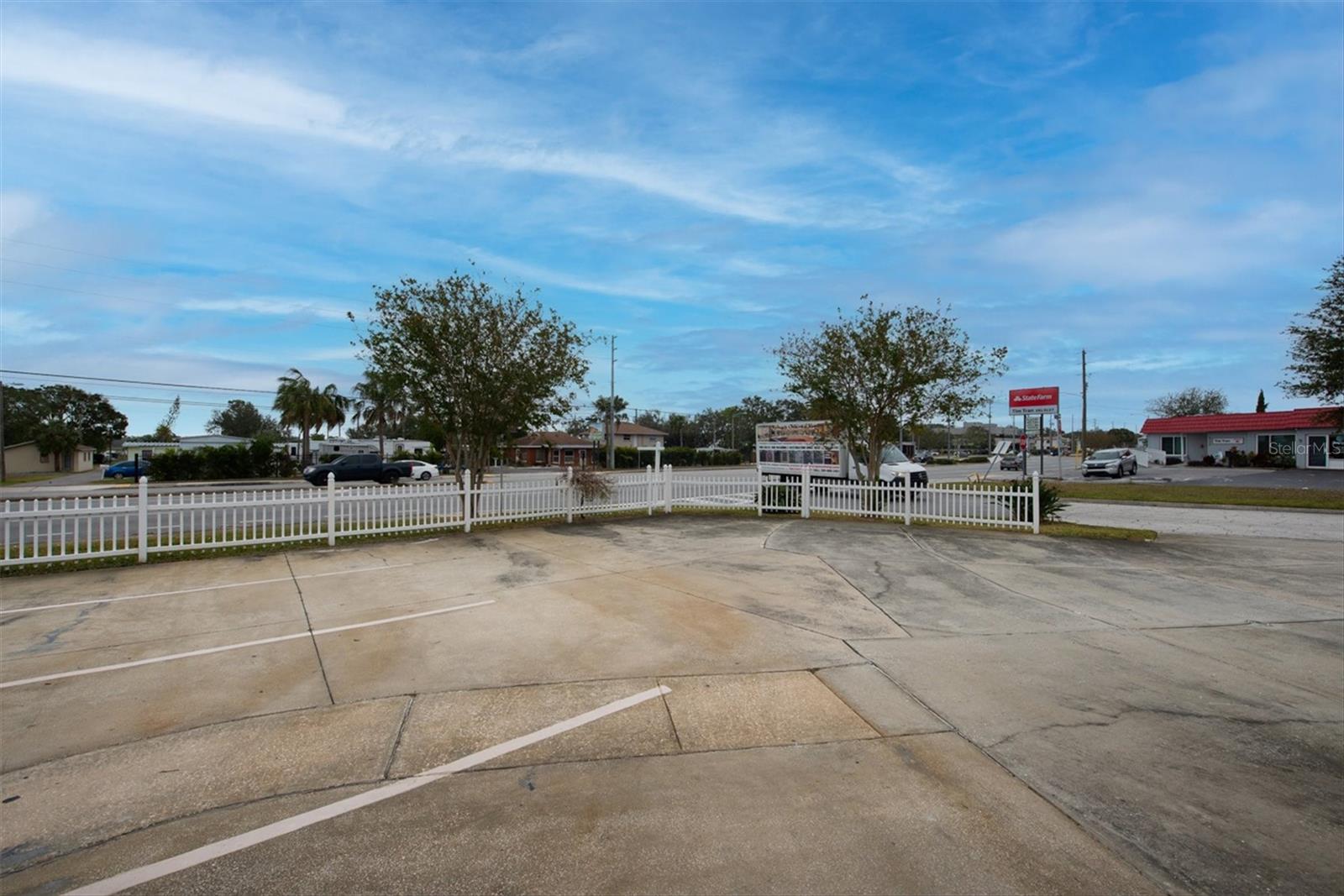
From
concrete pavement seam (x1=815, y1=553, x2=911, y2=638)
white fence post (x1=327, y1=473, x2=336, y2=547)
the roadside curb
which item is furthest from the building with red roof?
white fence post (x1=327, y1=473, x2=336, y2=547)

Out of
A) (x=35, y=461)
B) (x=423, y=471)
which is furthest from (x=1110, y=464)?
(x=35, y=461)

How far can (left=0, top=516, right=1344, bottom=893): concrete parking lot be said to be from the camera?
9.43 feet

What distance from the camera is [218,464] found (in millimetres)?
38094

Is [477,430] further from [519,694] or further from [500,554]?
[519,694]

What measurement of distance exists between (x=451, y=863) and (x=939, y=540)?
11089 mm

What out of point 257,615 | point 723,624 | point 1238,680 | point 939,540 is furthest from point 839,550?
point 257,615

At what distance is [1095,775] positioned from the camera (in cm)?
375

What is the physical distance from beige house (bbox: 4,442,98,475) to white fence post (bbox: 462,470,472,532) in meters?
62.5

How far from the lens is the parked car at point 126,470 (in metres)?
37.5

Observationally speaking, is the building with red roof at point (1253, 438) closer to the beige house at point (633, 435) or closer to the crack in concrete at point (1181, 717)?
the crack in concrete at point (1181, 717)

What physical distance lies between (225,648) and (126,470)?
44480 mm

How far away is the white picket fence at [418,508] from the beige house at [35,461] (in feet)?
187

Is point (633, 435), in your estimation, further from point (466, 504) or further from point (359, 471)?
point (466, 504)

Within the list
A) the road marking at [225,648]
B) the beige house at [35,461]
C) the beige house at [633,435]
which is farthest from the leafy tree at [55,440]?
the road marking at [225,648]
